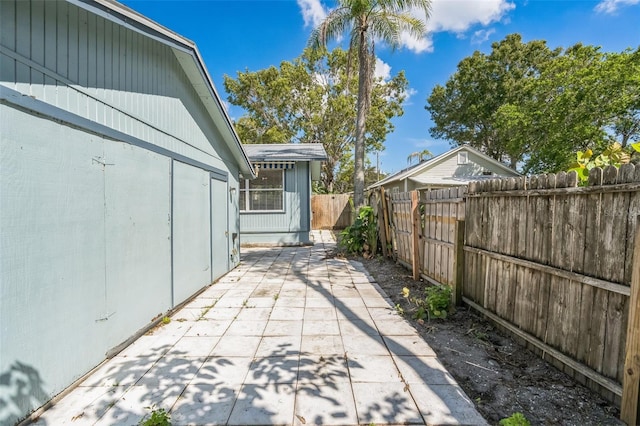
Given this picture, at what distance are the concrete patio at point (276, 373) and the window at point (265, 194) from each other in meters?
6.61

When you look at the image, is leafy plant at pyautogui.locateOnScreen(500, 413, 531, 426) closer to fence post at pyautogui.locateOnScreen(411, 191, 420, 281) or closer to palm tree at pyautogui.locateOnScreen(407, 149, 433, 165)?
fence post at pyautogui.locateOnScreen(411, 191, 420, 281)

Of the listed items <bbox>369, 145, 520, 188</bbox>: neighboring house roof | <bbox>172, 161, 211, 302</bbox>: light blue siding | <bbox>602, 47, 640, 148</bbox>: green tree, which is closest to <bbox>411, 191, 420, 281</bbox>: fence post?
<bbox>172, 161, 211, 302</bbox>: light blue siding

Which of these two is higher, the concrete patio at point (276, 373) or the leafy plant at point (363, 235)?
the leafy plant at point (363, 235)

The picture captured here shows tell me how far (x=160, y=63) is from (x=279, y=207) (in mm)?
7313

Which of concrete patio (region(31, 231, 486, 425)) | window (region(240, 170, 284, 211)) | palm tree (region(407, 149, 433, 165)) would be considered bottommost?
concrete patio (region(31, 231, 486, 425))

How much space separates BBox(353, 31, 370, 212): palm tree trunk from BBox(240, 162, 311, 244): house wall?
6.70 feet

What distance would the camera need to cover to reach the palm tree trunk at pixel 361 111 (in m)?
9.71

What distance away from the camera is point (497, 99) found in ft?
76.1

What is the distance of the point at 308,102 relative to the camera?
23.7 m

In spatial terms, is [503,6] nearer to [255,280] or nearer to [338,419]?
[255,280]

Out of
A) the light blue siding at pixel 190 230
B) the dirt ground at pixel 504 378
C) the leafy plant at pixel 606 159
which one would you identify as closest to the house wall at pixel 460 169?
the light blue siding at pixel 190 230

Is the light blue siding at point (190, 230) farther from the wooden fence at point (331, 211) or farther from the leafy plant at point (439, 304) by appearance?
the wooden fence at point (331, 211)

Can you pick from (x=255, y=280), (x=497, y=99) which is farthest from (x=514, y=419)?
(x=497, y=99)

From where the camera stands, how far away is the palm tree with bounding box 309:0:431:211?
30.3 feet
